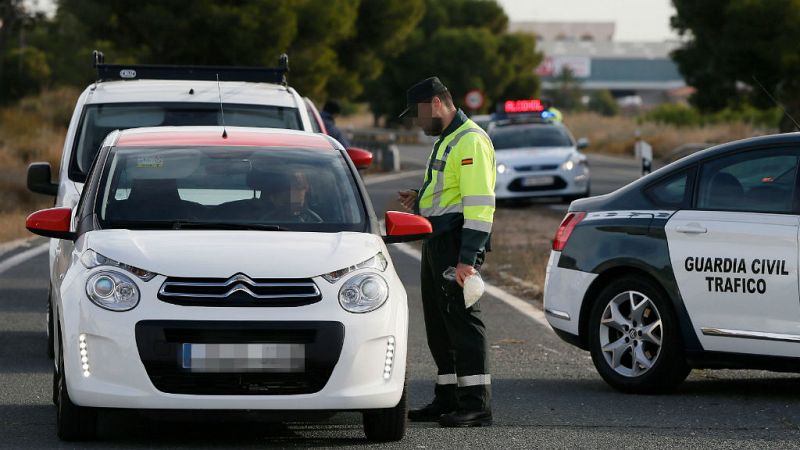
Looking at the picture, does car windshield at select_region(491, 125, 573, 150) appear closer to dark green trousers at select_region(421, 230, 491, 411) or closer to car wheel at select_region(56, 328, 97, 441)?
dark green trousers at select_region(421, 230, 491, 411)

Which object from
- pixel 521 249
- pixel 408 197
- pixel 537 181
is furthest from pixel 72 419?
pixel 537 181

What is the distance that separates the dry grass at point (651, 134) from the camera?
5328 cm

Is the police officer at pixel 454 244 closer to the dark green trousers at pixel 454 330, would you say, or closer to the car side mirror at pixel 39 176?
the dark green trousers at pixel 454 330

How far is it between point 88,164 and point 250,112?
1.26 metres

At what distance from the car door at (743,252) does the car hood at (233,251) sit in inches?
84.5

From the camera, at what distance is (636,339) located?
9281 millimetres

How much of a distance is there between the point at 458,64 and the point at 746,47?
132 feet

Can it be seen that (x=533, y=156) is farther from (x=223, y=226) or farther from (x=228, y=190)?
(x=223, y=226)

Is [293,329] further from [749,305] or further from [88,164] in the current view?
[88,164]

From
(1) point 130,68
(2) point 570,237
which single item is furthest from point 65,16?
(2) point 570,237

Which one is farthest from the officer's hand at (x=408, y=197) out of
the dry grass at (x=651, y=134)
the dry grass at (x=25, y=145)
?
the dry grass at (x=651, y=134)

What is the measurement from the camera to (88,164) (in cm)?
1126

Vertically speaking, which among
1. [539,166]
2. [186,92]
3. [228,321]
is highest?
[186,92]

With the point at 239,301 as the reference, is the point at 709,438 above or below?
below
